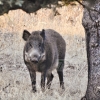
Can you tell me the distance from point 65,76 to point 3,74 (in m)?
1.39

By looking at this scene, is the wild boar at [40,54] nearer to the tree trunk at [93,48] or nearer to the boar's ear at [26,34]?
the boar's ear at [26,34]

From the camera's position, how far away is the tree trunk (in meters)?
7.02

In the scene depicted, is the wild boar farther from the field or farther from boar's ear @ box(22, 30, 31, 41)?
the field

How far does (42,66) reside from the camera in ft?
30.6

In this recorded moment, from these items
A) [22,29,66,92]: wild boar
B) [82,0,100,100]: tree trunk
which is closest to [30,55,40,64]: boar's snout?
[22,29,66,92]: wild boar

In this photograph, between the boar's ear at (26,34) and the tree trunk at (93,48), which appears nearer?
the tree trunk at (93,48)

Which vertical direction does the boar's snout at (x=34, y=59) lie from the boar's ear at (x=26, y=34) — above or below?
below

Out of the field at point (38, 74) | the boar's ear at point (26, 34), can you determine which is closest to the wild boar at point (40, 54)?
the boar's ear at point (26, 34)

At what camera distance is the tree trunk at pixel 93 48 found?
7023 millimetres

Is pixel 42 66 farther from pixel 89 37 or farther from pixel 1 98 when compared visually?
pixel 89 37

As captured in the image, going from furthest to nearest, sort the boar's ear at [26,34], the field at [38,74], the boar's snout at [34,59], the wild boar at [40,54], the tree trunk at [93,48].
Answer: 1. the boar's ear at [26,34]
2. the wild boar at [40,54]
3. the boar's snout at [34,59]
4. the field at [38,74]
5. the tree trunk at [93,48]

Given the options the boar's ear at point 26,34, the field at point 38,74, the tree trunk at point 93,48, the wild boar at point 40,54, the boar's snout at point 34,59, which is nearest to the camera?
the tree trunk at point 93,48

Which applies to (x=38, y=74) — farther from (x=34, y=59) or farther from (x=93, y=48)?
(x=93, y=48)

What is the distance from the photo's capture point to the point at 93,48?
714 centimetres
